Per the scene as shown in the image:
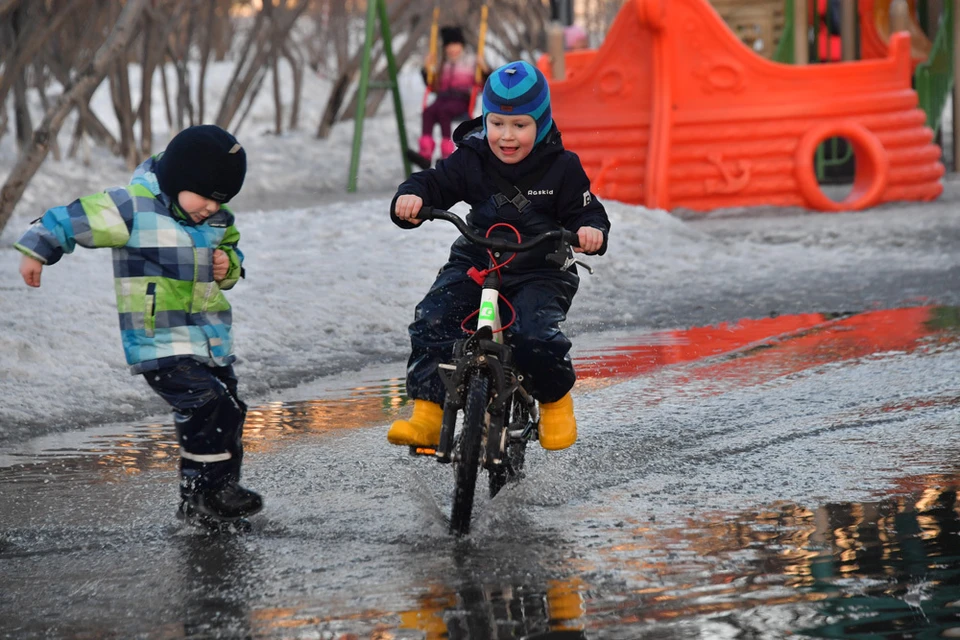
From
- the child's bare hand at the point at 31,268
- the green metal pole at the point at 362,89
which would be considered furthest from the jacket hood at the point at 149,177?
the green metal pole at the point at 362,89

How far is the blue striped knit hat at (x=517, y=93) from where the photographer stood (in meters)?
4.70

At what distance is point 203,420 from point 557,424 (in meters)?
1.14

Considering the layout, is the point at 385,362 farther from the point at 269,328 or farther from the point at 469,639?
the point at 469,639

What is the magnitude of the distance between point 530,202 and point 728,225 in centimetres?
875

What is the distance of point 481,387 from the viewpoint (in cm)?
431

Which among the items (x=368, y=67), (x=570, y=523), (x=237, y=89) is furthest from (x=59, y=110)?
(x=237, y=89)

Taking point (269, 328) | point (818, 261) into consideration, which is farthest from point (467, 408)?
point (818, 261)

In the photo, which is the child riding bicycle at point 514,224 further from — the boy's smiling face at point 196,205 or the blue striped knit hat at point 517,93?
the boy's smiling face at point 196,205

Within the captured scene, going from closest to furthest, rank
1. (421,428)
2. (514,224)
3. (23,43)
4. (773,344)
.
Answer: (421,428) < (514,224) < (773,344) < (23,43)

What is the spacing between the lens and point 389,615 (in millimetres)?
3518

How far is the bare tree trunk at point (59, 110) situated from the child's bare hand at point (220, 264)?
570 centimetres

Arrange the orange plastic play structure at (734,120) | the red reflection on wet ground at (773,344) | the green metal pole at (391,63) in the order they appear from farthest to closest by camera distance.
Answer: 1. the green metal pole at (391,63)
2. the orange plastic play structure at (734,120)
3. the red reflection on wet ground at (773,344)

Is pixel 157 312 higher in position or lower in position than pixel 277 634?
higher

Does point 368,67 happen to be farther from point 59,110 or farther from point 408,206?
point 408,206
